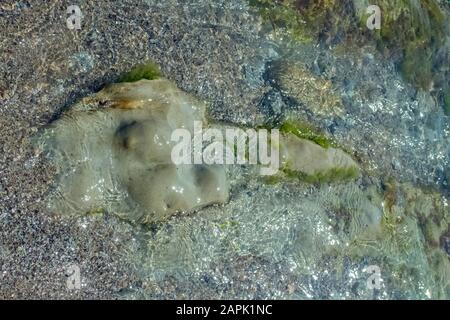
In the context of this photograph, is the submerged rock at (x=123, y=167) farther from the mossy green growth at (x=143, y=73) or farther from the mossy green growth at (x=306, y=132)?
the mossy green growth at (x=306, y=132)

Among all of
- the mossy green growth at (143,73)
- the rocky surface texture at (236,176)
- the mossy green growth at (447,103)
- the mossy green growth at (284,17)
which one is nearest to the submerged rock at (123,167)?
the rocky surface texture at (236,176)

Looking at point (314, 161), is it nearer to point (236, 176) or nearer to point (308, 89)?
point (236, 176)

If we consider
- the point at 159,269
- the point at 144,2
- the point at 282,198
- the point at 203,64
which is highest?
the point at 144,2

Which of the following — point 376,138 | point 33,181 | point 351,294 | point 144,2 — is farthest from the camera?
point 376,138

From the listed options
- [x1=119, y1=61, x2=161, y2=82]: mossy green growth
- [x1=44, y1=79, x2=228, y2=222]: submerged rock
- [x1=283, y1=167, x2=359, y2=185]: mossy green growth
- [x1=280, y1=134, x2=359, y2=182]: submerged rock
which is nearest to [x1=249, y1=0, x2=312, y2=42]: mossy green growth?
[x1=280, y1=134, x2=359, y2=182]: submerged rock

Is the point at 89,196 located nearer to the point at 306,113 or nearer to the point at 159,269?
the point at 159,269
